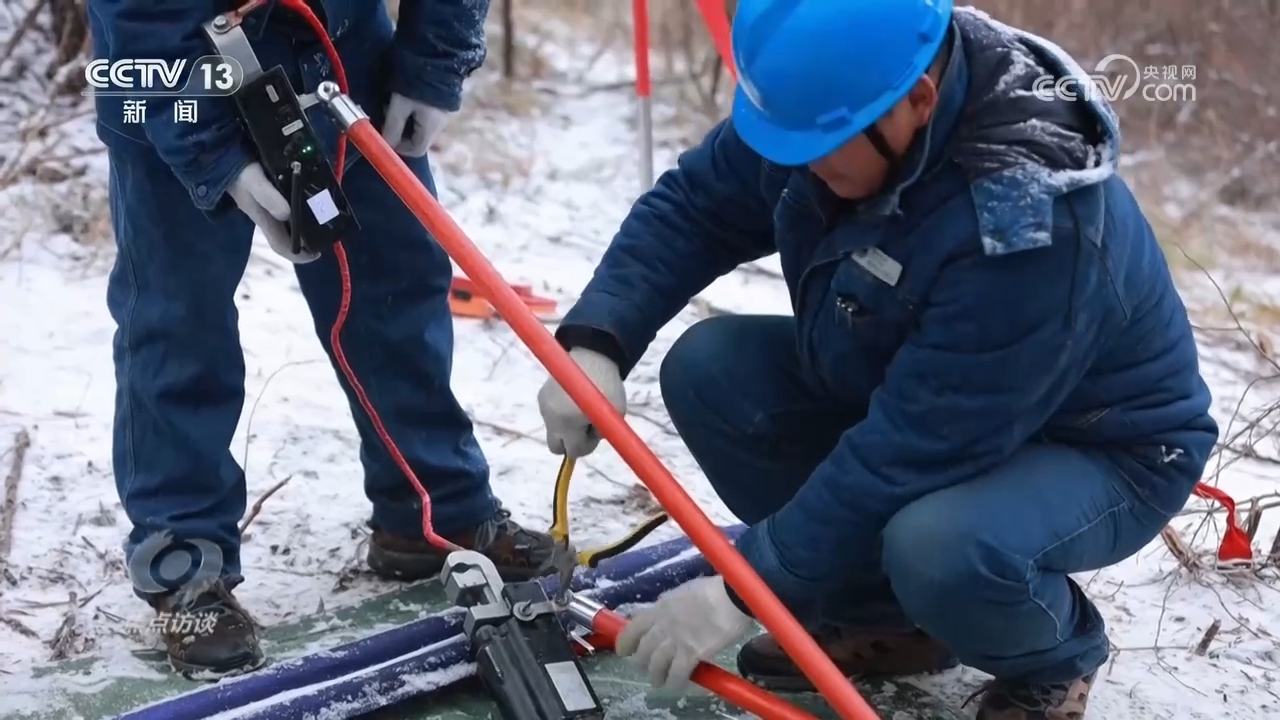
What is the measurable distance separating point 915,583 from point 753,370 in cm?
42

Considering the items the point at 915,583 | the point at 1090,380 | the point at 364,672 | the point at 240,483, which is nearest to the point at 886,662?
the point at 915,583

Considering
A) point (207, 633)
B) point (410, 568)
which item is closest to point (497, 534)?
point (410, 568)

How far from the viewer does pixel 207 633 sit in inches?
68.9

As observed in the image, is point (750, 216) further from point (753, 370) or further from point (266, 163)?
point (266, 163)

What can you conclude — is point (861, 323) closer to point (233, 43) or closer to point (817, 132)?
point (817, 132)

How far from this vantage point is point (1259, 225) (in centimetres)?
403

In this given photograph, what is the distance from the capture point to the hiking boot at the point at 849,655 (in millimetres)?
1760

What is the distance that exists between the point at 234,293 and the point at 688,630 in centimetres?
79

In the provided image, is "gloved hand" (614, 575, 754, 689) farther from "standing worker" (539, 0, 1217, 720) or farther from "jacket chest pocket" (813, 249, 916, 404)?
"jacket chest pocket" (813, 249, 916, 404)

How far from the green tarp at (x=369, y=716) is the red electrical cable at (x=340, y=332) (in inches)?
8.1

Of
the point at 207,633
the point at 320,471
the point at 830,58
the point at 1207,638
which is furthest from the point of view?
the point at 320,471

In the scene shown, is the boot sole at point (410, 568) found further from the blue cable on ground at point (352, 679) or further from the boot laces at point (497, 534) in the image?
the blue cable on ground at point (352, 679)

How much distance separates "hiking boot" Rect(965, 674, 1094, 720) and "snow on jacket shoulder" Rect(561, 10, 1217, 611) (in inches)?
10.9

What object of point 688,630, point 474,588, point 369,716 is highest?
point 688,630
